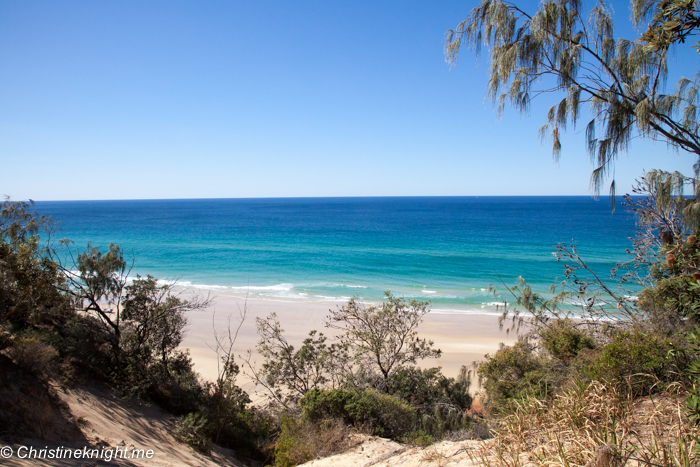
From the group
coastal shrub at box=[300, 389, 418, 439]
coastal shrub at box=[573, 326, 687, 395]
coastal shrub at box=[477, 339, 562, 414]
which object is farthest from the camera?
coastal shrub at box=[477, 339, 562, 414]

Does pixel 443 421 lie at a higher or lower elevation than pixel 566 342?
lower

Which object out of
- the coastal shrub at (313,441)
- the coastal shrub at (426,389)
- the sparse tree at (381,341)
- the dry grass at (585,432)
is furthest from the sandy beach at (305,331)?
the dry grass at (585,432)

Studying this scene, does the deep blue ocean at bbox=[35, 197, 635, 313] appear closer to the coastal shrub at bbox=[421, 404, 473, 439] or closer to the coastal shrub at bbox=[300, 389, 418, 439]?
the coastal shrub at bbox=[421, 404, 473, 439]

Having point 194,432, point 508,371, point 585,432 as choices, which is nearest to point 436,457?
point 585,432

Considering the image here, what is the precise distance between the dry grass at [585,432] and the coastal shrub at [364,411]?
4.07m

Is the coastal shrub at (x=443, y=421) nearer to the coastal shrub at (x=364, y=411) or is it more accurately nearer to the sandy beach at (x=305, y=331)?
the coastal shrub at (x=364, y=411)

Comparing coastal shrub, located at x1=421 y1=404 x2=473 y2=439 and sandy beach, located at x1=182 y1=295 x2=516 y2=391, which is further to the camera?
sandy beach, located at x1=182 y1=295 x2=516 y2=391

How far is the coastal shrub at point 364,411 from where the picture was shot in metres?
8.05

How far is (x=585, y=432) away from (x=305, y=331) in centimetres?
1800

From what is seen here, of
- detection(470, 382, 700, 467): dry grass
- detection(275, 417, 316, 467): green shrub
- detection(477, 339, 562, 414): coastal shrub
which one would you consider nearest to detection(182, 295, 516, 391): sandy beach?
detection(477, 339, 562, 414): coastal shrub

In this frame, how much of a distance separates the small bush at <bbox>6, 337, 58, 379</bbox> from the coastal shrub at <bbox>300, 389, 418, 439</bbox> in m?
6.22

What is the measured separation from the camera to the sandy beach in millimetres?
16891

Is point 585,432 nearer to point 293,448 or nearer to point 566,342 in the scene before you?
point 293,448

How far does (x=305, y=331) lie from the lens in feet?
66.7
